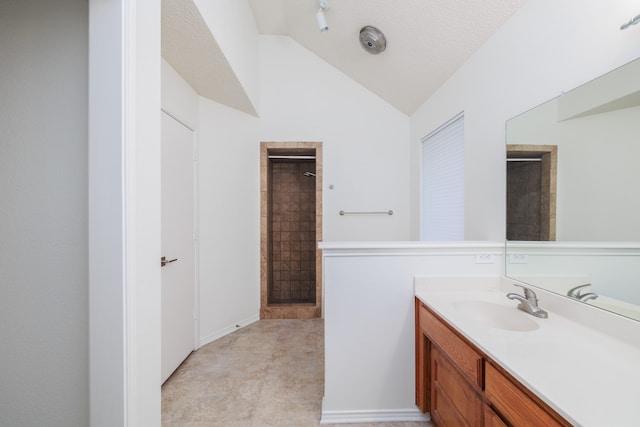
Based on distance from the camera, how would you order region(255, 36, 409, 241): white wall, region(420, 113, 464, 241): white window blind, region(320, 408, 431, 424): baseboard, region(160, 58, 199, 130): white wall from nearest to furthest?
region(320, 408, 431, 424): baseboard → region(160, 58, 199, 130): white wall → region(420, 113, 464, 241): white window blind → region(255, 36, 409, 241): white wall

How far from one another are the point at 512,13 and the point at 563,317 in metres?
1.65

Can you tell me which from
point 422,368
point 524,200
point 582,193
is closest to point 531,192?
point 524,200

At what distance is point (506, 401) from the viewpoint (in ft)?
2.57

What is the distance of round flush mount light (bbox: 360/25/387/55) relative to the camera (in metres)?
2.14

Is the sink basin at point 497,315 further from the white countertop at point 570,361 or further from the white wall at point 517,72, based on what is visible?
the white wall at point 517,72

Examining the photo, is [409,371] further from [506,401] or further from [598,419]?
[598,419]

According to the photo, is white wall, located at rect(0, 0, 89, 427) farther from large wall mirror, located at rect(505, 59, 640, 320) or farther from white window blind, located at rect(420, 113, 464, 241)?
white window blind, located at rect(420, 113, 464, 241)

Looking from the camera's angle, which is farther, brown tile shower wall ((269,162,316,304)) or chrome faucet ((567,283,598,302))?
brown tile shower wall ((269,162,316,304))

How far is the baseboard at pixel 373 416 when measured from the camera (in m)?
1.53

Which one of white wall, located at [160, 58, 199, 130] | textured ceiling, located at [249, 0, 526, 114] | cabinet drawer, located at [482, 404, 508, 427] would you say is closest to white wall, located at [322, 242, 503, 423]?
cabinet drawer, located at [482, 404, 508, 427]

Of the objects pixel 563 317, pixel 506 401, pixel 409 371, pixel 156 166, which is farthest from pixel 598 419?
pixel 156 166

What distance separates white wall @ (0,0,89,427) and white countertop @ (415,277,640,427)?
4.69ft

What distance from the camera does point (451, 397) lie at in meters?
1.17

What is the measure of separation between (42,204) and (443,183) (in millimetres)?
2630
